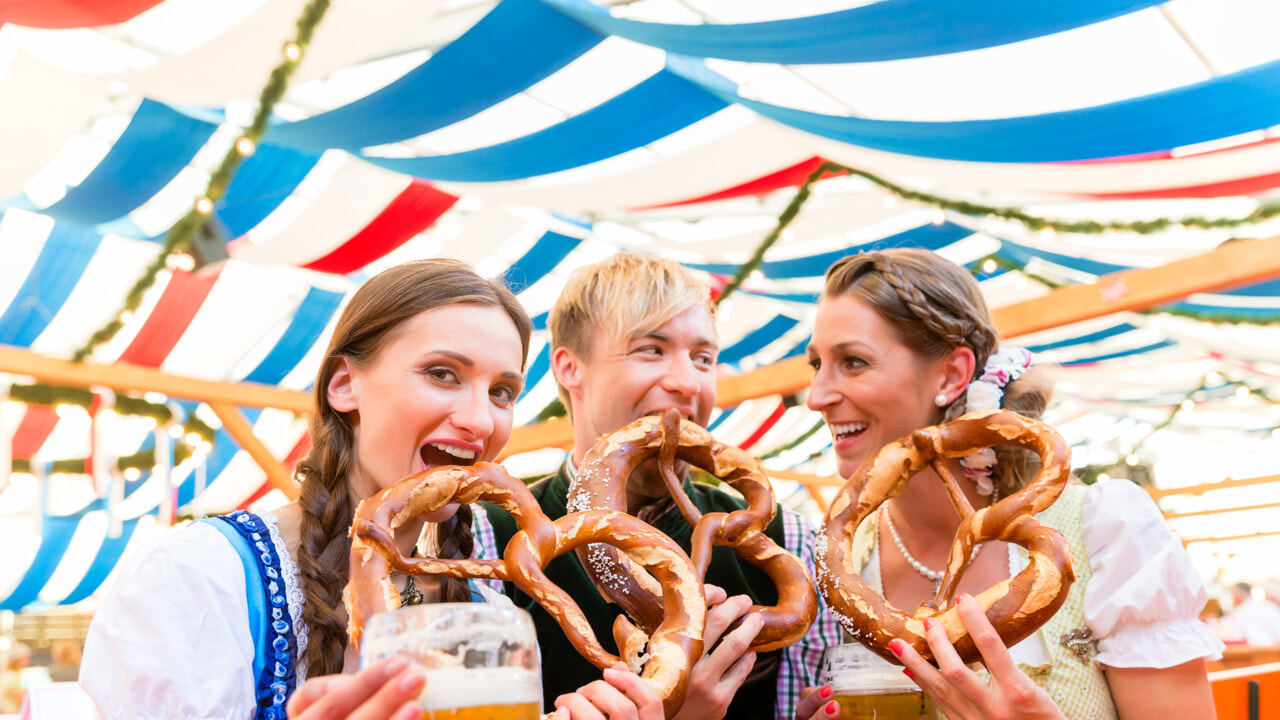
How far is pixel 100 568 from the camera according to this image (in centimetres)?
866

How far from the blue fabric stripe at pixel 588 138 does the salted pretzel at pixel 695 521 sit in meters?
3.76

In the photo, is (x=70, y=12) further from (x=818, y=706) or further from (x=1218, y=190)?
(x=1218, y=190)

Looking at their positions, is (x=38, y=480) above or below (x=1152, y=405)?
below

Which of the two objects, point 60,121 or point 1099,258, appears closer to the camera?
point 60,121

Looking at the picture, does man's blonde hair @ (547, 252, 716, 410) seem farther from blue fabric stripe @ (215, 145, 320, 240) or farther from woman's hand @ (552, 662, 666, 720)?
blue fabric stripe @ (215, 145, 320, 240)

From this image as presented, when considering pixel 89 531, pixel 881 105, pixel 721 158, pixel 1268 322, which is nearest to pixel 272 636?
pixel 721 158

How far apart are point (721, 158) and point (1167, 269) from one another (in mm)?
2996

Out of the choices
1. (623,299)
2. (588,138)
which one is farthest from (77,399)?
(623,299)

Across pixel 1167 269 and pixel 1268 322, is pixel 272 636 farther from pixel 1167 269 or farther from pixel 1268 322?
pixel 1268 322

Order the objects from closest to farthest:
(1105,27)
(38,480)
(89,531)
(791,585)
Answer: (791,585) < (1105,27) < (38,480) < (89,531)

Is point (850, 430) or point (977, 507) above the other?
point (850, 430)

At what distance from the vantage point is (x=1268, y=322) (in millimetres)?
7176

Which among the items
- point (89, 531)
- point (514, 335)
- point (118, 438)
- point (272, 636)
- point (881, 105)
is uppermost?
point (881, 105)

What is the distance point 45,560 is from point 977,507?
877cm
